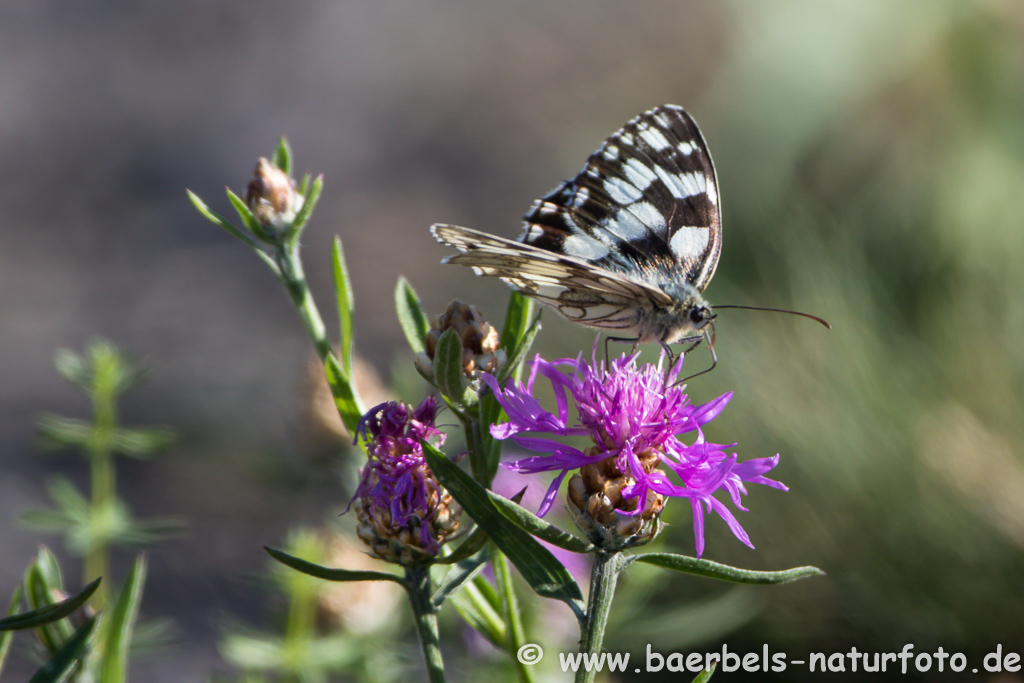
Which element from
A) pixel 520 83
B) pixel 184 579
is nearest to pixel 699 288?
pixel 184 579

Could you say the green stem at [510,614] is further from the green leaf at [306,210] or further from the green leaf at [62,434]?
the green leaf at [62,434]

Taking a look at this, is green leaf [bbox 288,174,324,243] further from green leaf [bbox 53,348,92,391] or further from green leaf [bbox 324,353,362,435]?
green leaf [bbox 53,348,92,391]

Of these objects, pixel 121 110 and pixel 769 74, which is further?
pixel 121 110

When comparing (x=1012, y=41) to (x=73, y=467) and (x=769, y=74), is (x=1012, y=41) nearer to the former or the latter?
(x=769, y=74)

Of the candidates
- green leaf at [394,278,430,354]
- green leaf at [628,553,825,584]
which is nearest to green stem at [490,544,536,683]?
green leaf at [628,553,825,584]

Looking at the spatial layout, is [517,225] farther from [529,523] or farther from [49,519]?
[529,523]
